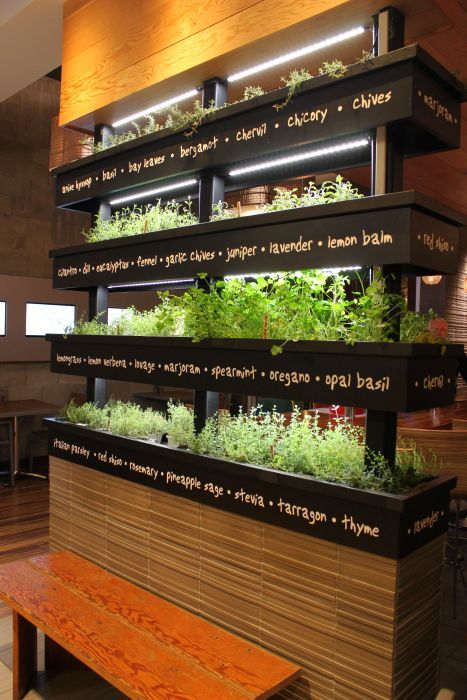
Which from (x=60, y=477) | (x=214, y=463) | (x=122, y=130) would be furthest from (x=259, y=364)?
(x=122, y=130)

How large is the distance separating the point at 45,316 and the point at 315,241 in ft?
19.9

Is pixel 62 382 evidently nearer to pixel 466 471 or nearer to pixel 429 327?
pixel 466 471

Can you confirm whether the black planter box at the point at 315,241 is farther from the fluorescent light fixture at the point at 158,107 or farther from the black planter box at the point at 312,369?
the fluorescent light fixture at the point at 158,107

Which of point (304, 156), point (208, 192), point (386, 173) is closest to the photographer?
point (386, 173)

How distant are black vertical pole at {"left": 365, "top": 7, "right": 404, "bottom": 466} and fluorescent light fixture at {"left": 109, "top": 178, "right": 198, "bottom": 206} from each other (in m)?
1.20

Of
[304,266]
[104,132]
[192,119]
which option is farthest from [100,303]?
[304,266]

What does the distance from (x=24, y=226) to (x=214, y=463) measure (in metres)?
5.80

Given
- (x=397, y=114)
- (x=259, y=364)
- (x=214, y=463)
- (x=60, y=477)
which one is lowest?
(x=60, y=477)

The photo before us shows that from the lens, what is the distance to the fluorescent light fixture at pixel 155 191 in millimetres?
3205

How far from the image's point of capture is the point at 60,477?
3.71 meters

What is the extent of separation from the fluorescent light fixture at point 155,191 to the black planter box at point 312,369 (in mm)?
903

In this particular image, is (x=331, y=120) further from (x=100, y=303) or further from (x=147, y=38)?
(x=100, y=303)

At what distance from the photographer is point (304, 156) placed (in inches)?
102

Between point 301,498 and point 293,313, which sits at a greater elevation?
point 293,313
